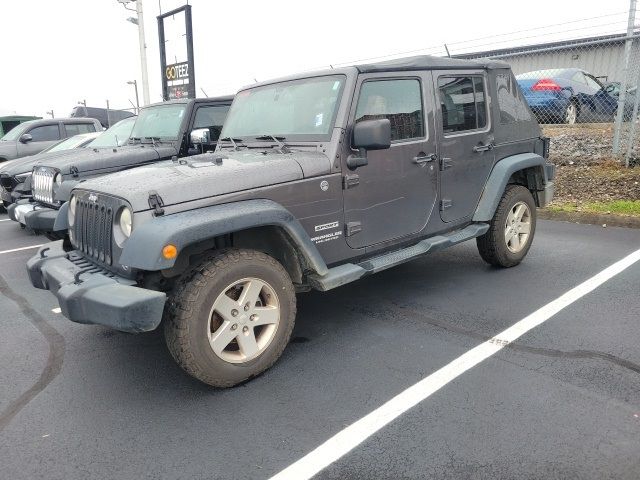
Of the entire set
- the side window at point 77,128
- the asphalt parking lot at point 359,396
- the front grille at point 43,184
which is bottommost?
the asphalt parking lot at point 359,396

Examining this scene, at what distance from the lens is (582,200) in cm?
751

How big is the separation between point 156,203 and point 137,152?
4190 mm

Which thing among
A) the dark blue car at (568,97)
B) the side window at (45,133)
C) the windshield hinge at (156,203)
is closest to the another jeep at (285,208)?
the windshield hinge at (156,203)

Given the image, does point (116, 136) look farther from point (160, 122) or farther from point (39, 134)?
point (39, 134)

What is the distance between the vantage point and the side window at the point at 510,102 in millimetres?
4816

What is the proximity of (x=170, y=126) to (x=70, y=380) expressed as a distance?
14.9 feet

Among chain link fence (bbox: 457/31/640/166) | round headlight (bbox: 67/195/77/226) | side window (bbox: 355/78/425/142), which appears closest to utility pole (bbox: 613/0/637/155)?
chain link fence (bbox: 457/31/640/166)

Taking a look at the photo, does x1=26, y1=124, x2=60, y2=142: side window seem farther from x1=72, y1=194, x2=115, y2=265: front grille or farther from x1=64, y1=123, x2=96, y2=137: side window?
x1=72, y1=194, x2=115, y2=265: front grille

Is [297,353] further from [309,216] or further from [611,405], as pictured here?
[611,405]

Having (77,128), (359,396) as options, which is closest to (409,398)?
(359,396)

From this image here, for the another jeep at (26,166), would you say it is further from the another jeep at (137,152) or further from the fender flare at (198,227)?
the fender flare at (198,227)

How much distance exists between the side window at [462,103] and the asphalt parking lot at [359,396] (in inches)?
57.7

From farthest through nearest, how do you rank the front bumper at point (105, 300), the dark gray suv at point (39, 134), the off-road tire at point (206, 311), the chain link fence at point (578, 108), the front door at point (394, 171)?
the dark gray suv at point (39, 134)
the chain link fence at point (578, 108)
the front door at point (394, 171)
the off-road tire at point (206, 311)
the front bumper at point (105, 300)

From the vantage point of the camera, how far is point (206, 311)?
2859mm
